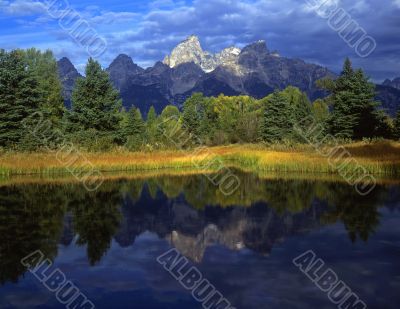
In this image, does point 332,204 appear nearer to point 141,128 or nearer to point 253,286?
point 253,286

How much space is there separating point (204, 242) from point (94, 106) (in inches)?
1205

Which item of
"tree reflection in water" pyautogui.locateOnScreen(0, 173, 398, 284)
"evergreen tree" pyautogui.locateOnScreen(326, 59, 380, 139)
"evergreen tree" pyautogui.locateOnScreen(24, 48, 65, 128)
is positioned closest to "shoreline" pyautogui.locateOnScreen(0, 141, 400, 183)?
"tree reflection in water" pyautogui.locateOnScreen(0, 173, 398, 284)

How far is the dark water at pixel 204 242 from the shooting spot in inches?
320

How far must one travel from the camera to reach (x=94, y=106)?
4041cm

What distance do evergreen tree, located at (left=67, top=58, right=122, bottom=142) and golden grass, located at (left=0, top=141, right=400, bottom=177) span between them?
271 inches

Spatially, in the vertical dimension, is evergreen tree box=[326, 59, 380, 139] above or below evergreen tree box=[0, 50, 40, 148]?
above

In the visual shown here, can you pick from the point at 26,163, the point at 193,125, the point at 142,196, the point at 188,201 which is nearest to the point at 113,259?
the point at 188,201

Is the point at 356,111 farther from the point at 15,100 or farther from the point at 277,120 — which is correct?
the point at 15,100

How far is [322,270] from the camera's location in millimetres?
9383

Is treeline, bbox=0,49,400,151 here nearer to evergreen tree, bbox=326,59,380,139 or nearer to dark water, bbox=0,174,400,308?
evergreen tree, bbox=326,59,380,139

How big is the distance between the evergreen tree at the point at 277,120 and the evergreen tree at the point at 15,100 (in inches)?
912

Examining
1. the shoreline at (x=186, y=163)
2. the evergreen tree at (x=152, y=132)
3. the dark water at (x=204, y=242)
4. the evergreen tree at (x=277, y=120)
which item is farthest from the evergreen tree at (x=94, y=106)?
the dark water at (x=204, y=242)

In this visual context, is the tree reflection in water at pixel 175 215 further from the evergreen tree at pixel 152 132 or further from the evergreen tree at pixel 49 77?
the evergreen tree at pixel 49 77

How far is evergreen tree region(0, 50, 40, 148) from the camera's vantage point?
124 ft
